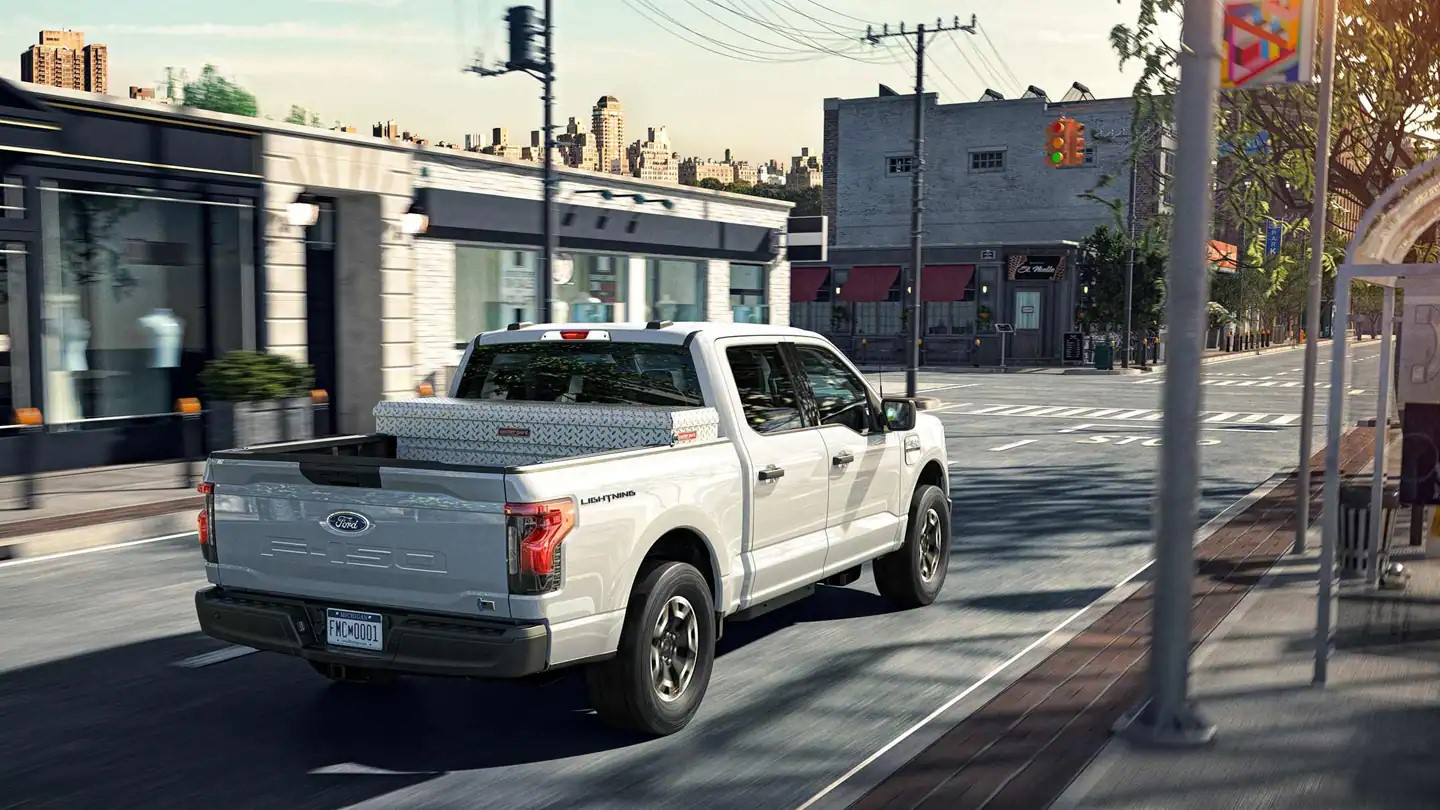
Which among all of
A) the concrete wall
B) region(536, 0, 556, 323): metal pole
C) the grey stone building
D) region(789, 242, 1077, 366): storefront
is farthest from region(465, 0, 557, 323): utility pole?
the concrete wall

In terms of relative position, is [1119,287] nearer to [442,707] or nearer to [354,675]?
[442,707]

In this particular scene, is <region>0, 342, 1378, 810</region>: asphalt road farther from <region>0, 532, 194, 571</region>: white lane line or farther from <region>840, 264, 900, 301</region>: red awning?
<region>840, 264, 900, 301</region>: red awning

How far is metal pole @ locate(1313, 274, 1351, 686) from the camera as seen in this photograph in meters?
6.92

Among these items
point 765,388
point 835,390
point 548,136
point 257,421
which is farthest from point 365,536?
point 548,136

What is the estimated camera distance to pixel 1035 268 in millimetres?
53156

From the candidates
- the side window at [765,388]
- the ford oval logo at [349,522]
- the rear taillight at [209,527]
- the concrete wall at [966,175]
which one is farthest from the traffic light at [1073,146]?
the concrete wall at [966,175]

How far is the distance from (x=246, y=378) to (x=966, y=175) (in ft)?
181

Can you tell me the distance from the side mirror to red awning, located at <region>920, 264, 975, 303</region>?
46729 millimetres

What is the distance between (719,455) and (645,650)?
111 centimetres

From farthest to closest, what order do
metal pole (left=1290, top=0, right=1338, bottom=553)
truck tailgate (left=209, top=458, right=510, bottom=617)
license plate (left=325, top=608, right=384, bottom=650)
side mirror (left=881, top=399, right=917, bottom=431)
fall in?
metal pole (left=1290, top=0, right=1338, bottom=553) → side mirror (left=881, top=399, right=917, bottom=431) → license plate (left=325, top=608, right=384, bottom=650) → truck tailgate (left=209, top=458, right=510, bottom=617)

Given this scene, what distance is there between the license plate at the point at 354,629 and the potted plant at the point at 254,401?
10237 millimetres

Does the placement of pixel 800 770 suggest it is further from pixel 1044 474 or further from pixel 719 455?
pixel 1044 474

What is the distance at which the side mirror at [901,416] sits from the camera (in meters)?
8.34

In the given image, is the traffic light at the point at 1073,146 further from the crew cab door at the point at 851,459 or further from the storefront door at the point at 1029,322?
the storefront door at the point at 1029,322
